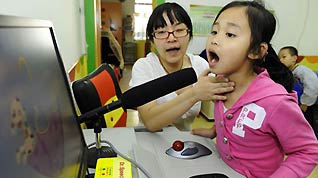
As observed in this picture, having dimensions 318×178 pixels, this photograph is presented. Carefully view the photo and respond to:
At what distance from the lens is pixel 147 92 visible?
626 millimetres

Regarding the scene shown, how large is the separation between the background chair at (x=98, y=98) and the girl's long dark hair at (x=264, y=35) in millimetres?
449

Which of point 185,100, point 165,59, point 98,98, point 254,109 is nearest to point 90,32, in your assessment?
point 165,59

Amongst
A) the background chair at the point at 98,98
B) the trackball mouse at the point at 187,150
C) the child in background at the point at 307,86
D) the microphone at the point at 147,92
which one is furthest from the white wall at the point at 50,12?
the child in background at the point at 307,86

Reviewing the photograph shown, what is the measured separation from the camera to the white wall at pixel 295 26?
3041mm

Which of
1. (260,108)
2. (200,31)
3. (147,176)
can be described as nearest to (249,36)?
(260,108)

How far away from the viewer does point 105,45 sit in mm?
5301

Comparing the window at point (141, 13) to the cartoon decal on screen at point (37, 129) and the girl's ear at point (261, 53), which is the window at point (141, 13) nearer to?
the girl's ear at point (261, 53)

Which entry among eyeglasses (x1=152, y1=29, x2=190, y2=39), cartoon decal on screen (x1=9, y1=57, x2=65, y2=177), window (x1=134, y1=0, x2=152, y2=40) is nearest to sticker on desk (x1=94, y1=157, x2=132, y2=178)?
cartoon decal on screen (x1=9, y1=57, x2=65, y2=177)

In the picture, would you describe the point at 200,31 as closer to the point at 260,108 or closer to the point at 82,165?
the point at 260,108

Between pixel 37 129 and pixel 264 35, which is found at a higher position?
pixel 264 35

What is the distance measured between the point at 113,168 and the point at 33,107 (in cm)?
31

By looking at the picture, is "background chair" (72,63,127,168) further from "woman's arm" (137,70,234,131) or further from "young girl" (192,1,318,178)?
"young girl" (192,1,318,178)

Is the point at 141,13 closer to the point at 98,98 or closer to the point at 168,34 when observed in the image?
the point at 168,34

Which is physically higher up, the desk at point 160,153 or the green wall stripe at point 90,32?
the green wall stripe at point 90,32
